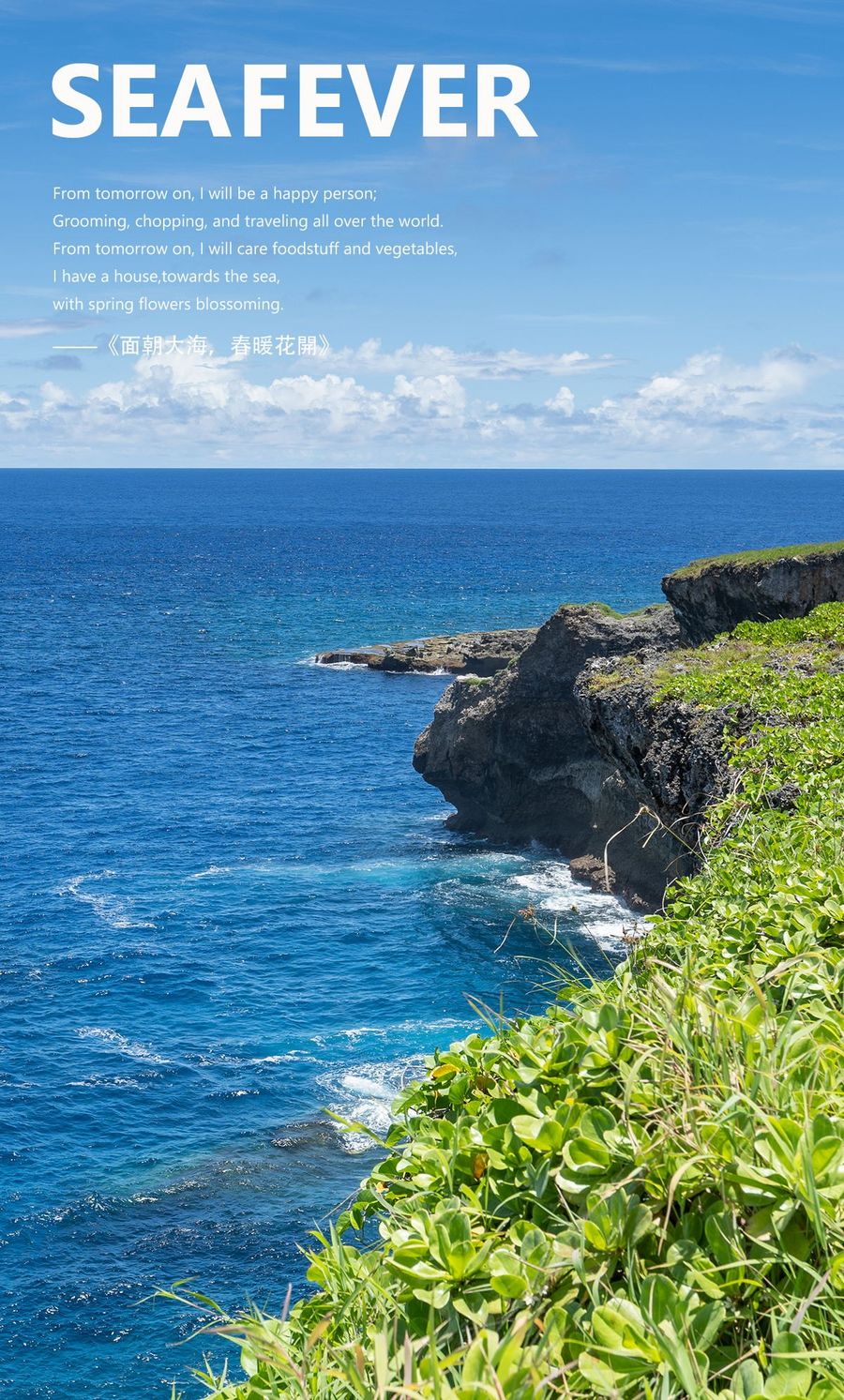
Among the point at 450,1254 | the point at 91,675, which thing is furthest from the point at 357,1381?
the point at 91,675

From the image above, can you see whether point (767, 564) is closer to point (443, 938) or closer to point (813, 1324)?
point (443, 938)

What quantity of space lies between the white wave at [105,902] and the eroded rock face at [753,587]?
24.4 metres

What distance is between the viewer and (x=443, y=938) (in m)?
43.4

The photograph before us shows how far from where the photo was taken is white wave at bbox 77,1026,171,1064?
35406 mm

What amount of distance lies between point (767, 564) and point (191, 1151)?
27.2m

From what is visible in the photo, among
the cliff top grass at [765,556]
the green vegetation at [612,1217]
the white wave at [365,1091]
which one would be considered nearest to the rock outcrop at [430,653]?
the cliff top grass at [765,556]

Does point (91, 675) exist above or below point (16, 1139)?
above

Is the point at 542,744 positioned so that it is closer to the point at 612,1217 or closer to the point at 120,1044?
the point at 120,1044

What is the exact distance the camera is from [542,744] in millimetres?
54250

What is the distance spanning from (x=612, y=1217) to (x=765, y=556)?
132 ft

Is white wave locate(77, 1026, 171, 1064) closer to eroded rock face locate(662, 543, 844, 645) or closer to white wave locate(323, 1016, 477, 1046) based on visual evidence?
white wave locate(323, 1016, 477, 1046)

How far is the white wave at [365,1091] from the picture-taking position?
3142 cm

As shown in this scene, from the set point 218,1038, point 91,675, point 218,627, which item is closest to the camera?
point 218,1038

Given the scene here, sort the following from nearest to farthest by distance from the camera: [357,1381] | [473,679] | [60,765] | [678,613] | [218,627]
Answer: [357,1381], [678,613], [473,679], [60,765], [218,627]
